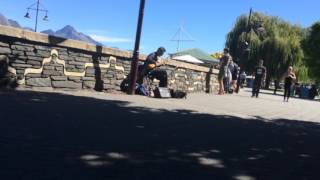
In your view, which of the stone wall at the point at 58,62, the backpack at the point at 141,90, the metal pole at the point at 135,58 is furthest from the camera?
the backpack at the point at 141,90

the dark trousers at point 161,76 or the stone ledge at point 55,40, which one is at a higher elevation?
the stone ledge at point 55,40

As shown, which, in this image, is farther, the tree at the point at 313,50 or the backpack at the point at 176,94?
the tree at the point at 313,50

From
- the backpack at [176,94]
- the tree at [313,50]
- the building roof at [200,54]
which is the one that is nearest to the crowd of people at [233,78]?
the backpack at [176,94]

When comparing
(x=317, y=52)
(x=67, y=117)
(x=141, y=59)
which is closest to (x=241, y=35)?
(x=317, y=52)

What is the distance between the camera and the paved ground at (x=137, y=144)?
586 centimetres

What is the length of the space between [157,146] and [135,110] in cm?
394

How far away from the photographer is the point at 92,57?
1499cm

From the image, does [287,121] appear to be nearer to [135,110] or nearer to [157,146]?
[135,110]

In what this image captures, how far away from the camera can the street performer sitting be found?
16.6m

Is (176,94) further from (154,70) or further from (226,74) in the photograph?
(226,74)

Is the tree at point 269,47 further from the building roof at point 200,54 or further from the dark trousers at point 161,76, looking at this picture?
the dark trousers at point 161,76

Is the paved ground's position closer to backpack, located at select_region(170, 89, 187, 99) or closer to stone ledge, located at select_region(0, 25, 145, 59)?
stone ledge, located at select_region(0, 25, 145, 59)

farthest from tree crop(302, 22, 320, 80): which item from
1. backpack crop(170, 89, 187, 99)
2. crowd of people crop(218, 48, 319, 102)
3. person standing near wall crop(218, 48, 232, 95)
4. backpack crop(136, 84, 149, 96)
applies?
backpack crop(136, 84, 149, 96)

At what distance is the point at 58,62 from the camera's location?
13.7 m
